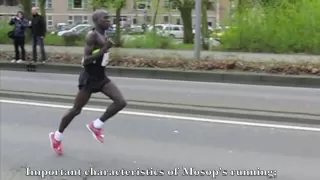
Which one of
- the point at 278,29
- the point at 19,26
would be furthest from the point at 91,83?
the point at 278,29

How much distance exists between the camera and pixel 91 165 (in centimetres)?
612

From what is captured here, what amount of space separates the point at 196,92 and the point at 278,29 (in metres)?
11.2

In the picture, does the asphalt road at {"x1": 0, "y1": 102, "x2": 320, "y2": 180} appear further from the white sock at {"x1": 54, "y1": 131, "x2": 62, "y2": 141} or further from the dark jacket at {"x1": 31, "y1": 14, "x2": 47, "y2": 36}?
the dark jacket at {"x1": 31, "y1": 14, "x2": 47, "y2": 36}

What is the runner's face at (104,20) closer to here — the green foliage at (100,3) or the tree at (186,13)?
the green foliage at (100,3)

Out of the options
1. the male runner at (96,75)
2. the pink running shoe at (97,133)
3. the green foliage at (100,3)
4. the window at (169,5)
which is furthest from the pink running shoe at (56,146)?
the window at (169,5)

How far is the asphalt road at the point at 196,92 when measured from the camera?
10.1 m

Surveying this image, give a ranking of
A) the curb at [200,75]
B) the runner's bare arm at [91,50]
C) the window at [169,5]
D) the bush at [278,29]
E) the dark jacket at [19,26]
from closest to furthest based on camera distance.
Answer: the runner's bare arm at [91,50], the curb at [200,75], the dark jacket at [19,26], the bush at [278,29], the window at [169,5]

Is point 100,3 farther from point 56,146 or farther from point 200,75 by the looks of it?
point 56,146

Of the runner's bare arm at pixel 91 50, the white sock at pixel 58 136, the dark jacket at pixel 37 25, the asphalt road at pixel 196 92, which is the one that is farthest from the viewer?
the dark jacket at pixel 37 25

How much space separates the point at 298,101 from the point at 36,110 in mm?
5090

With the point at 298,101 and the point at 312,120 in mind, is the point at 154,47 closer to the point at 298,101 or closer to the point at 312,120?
the point at 298,101

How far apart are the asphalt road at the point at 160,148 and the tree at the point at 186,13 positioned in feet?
76.0

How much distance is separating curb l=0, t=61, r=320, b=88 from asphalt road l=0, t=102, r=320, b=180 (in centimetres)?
622

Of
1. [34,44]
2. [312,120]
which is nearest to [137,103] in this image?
[312,120]
